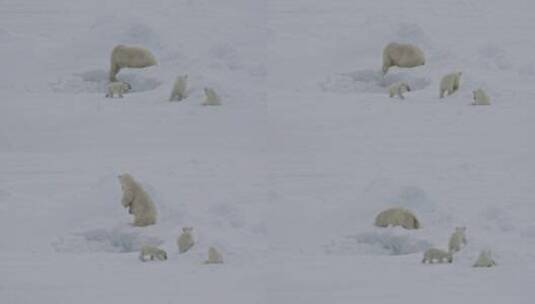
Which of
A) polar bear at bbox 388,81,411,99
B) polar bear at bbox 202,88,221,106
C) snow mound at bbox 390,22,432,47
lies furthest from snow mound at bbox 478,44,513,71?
polar bear at bbox 202,88,221,106

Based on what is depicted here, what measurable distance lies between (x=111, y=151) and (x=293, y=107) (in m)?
0.80

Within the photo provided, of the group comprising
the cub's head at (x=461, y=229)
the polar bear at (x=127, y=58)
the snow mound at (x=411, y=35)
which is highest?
the snow mound at (x=411, y=35)

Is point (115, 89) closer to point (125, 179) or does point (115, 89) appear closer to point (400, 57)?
point (125, 179)

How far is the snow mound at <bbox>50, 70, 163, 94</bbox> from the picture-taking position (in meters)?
7.25

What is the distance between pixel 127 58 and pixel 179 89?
15.6 inches

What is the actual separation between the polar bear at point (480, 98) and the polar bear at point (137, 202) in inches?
63.8

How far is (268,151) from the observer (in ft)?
21.7

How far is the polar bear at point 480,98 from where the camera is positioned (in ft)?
23.2

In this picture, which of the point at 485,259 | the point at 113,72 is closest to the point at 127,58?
the point at 113,72

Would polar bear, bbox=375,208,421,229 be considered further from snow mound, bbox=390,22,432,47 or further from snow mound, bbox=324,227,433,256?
snow mound, bbox=390,22,432,47

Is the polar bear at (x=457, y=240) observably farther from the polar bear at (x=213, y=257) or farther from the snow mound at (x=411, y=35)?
the snow mound at (x=411, y=35)

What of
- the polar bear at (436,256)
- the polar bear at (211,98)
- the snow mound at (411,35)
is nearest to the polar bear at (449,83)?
the snow mound at (411,35)

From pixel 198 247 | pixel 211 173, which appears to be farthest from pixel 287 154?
pixel 198 247

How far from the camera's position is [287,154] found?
6590 mm
